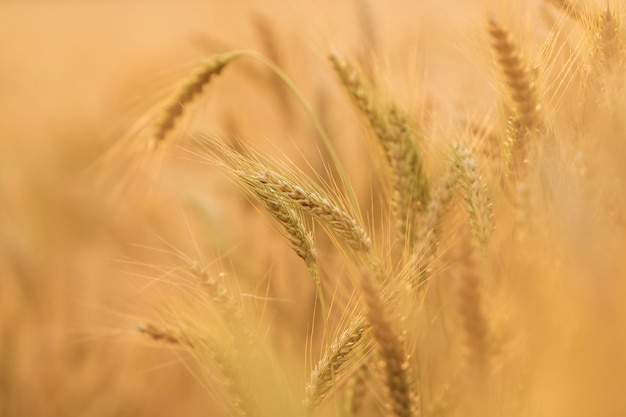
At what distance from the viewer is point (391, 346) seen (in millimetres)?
578

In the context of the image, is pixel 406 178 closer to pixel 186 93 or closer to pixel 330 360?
pixel 330 360

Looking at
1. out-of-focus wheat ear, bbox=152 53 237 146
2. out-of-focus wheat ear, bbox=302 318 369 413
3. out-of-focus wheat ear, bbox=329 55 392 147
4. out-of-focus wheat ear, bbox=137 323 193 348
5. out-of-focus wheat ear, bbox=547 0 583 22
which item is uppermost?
out-of-focus wheat ear, bbox=152 53 237 146

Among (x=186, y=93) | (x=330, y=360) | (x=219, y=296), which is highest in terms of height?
(x=186, y=93)

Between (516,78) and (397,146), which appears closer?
(516,78)

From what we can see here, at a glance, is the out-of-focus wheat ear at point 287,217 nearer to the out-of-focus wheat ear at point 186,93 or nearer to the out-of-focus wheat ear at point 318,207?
the out-of-focus wheat ear at point 318,207

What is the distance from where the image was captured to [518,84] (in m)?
0.68

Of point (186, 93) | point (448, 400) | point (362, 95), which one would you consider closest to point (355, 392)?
point (448, 400)

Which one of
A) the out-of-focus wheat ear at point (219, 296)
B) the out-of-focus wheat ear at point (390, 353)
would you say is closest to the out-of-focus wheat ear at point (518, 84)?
the out-of-focus wheat ear at point (390, 353)

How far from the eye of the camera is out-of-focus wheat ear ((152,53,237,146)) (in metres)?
0.93

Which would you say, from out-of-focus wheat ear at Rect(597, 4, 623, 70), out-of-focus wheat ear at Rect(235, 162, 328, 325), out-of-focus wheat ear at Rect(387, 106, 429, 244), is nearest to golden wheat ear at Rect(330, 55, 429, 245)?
out-of-focus wheat ear at Rect(387, 106, 429, 244)

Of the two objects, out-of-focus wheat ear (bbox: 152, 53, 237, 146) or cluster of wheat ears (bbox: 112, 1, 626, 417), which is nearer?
cluster of wheat ears (bbox: 112, 1, 626, 417)

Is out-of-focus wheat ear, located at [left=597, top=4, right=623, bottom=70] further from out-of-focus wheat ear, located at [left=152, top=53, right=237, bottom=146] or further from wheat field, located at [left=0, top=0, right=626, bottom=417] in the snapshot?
out-of-focus wheat ear, located at [left=152, top=53, right=237, bottom=146]

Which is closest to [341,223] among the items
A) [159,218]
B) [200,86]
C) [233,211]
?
[200,86]

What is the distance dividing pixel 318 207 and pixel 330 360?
17cm
